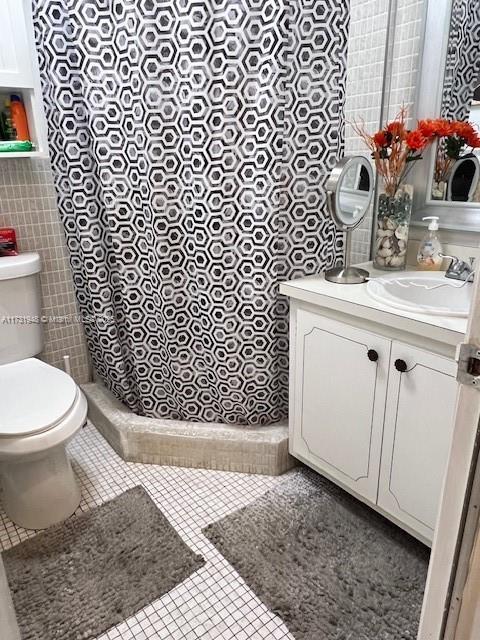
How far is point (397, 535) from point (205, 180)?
1362mm

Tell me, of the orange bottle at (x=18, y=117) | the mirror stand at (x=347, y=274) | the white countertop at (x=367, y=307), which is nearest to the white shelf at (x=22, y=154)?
the orange bottle at (x=18, y=117)

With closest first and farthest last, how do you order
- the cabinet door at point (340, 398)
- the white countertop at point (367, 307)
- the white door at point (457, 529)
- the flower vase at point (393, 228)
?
the white door at point (457, 529), the white countertop at point (367, 307), the cabinet door at point (340, 398), the flower vase at point (393, 228)

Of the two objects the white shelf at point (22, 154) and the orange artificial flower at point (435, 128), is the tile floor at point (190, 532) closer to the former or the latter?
the white shelf at point (22, 154)

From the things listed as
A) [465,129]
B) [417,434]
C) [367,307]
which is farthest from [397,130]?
[417,434]

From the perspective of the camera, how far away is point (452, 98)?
1.52m

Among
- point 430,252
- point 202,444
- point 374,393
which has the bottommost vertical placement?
point 202,444

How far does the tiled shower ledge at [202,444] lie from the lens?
177cm

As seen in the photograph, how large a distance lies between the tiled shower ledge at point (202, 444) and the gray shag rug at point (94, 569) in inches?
10.1

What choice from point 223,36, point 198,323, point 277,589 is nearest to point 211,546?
point 277,589

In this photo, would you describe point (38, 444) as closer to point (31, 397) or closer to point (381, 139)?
point (31, 397)

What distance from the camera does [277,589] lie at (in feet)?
4.33

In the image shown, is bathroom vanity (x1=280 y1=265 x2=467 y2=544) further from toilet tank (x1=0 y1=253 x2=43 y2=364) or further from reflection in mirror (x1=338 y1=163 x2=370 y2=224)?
toilet tank (x1=0 y1=253 x2=43 y2=364)

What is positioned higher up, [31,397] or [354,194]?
[354,194]

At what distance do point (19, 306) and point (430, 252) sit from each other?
1.58 metres
